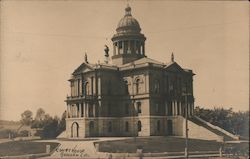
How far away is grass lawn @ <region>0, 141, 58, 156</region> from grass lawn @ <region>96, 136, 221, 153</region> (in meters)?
3.55

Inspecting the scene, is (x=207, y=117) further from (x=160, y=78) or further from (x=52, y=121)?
(x=52, y=121)

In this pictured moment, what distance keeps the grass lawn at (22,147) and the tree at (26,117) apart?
1454mm

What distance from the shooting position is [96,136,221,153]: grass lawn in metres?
25.9

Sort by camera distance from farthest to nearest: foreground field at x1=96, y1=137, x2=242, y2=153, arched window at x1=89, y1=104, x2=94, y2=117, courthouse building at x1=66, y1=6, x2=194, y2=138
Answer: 1. arched window at x1=89, y1=104, x2=94, y2=117
2. courthouse building at x1=66, y1=6, x2=194, y2=138
3. foreground field at x1=96, y1=137, x2=242, y2=153

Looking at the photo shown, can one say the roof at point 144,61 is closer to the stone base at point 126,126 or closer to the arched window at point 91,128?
the stone base at point 126,126

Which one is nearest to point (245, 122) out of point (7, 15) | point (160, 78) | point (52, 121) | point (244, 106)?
point (244, 106)

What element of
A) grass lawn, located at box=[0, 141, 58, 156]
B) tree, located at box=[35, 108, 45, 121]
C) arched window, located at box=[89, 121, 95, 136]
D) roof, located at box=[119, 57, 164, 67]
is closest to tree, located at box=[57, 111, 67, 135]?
grass lawn, located at box=[0, 141, 58, 156]

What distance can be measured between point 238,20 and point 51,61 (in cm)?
1115

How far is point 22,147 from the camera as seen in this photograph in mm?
23844

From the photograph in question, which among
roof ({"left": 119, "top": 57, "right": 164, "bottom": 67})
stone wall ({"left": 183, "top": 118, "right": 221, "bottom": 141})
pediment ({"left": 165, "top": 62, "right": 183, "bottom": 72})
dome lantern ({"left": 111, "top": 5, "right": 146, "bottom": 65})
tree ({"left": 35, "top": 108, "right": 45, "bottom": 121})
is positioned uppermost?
dome lantern ({"left": 111, "top": 5, "right": 146, "bottom": 65})

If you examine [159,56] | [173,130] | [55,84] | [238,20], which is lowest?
[173,130]

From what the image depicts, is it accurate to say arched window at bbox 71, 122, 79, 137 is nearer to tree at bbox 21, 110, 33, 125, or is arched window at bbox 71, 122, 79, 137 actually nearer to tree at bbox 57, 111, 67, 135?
tree at bbox 57, 111, 67, 135

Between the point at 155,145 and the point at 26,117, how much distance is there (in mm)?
9220

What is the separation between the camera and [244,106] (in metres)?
26.3
